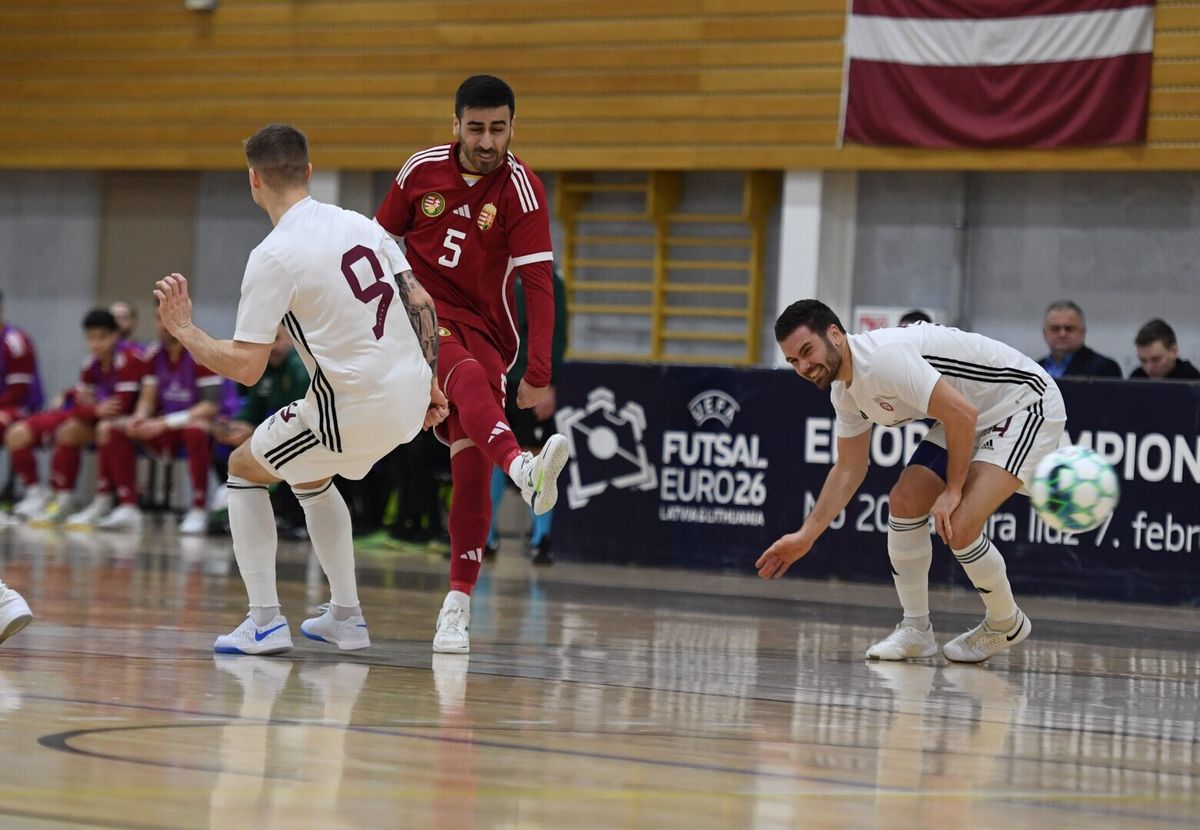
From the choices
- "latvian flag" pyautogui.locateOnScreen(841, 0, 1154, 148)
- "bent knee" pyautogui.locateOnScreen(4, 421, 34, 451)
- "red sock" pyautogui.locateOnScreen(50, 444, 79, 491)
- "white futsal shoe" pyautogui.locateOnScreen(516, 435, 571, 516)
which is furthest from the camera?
"bent knee" pyautogui.locateOnScreen(4, 421, 34, 451)

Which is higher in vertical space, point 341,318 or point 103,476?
point 341,318

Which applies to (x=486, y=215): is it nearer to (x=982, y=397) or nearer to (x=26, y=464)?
(x=982, y=397)

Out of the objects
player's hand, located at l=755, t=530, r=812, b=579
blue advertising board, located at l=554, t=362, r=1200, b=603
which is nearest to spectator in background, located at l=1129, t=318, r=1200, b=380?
blue advertising board, located at l=554, t=362, r=1200, b=603

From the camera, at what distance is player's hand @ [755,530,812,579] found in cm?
589

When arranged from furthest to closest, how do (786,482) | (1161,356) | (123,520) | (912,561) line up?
(123,520)
(786,482)
(1161,356)
(912,561)

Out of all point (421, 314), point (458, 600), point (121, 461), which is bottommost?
point (458, 600)

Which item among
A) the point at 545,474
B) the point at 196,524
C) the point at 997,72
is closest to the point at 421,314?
the point at 545,474

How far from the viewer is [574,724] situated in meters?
4.21

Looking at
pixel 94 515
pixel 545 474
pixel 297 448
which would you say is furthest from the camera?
pixel 94 515

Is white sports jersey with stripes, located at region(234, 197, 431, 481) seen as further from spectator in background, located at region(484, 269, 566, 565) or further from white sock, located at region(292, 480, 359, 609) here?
spectator in background, located at region(484, 269, 566, 565)

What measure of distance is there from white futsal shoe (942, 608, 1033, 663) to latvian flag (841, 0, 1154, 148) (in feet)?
24.8

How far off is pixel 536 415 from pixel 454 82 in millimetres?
5301

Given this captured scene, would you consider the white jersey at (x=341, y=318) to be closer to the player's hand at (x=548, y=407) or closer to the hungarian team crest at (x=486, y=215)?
the hungarian team crest at (x=486, y=215)

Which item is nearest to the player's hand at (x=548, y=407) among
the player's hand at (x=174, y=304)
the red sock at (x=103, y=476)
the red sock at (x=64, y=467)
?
the red sock at (x=103, y=476)
